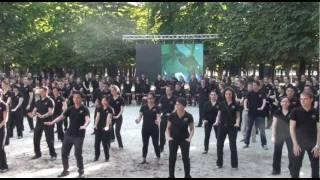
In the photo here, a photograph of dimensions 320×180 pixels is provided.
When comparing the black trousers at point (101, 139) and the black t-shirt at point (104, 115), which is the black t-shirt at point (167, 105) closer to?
the black t-shirt at point (104, 115)

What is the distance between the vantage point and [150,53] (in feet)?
99.1

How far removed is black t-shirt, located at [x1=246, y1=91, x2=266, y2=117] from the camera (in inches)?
534

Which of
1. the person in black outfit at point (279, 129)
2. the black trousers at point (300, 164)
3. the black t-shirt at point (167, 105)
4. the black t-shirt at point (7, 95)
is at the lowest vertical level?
the black trousers at point (300, 164)

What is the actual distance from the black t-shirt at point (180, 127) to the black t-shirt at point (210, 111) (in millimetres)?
2631

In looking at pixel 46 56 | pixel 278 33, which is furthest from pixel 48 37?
pixel 278 33

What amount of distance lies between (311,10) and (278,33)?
7.55 feet

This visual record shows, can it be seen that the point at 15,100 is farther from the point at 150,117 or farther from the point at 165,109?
the point at 150,117

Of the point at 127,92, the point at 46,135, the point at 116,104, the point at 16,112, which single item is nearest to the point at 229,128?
the point at 116,104

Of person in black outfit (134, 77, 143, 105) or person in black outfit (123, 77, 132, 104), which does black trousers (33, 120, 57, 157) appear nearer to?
person in black outfit (134, 77, 143, 105)

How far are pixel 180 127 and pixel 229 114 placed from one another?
199cm

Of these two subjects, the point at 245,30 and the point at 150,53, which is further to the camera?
the point at 150,53

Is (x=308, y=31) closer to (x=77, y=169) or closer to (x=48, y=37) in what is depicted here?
(x=77, y=169)

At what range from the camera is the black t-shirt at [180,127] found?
31.0 ft

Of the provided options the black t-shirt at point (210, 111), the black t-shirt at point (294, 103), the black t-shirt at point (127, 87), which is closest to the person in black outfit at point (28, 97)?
the black t-shirt at point (210, 111)
